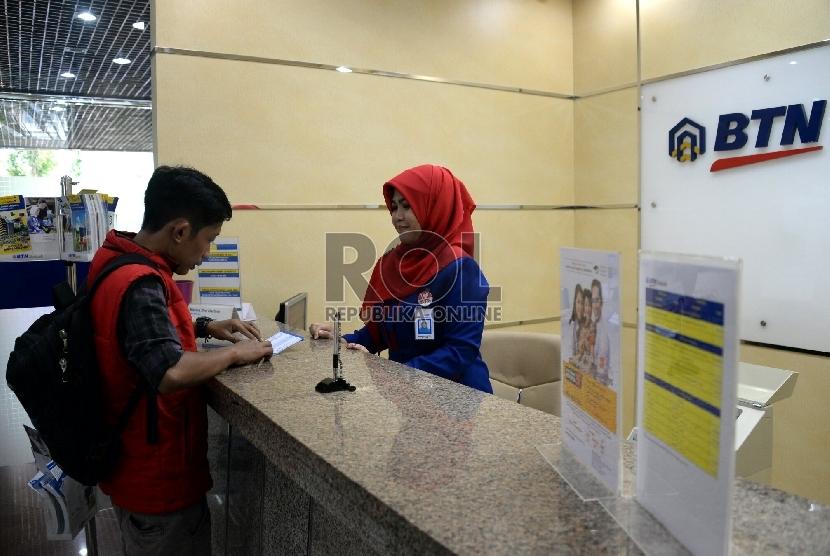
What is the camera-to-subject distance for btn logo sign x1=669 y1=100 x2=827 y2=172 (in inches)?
131

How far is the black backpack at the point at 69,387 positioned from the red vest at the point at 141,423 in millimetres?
29

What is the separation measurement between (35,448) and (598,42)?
4064mm

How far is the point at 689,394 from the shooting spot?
79 centimetres

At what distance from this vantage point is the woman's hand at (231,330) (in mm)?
2211

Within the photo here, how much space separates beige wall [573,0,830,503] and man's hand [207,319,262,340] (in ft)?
8.42

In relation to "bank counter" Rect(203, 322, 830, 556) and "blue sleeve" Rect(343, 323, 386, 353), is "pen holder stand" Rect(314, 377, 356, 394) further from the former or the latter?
"blue sleeve" Rect(343, 323, 386, 353)

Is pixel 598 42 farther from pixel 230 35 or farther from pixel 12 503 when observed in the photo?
pixel 12 503

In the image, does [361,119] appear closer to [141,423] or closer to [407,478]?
[141,423]

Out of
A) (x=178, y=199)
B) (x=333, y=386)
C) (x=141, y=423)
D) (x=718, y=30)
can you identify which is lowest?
(x=141, y=423)

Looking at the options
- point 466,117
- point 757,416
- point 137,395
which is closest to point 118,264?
point 137,395

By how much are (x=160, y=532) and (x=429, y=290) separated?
3.77ft

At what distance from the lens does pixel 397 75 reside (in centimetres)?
390

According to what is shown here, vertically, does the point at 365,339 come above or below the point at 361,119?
below

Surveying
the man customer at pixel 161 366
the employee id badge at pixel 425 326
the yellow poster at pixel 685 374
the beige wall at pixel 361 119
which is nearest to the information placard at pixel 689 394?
the yellow poster at pixel 685 374
